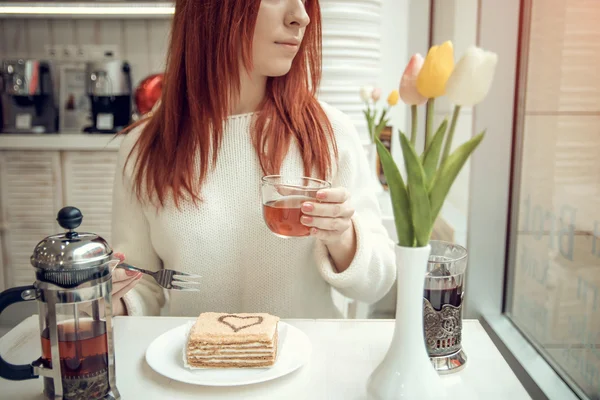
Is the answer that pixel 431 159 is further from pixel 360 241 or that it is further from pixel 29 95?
pixel 29 95

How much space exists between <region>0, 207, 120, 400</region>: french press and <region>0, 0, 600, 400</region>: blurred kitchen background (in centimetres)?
34

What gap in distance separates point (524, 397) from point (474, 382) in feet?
0.24

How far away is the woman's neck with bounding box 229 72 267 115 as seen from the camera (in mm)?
1331

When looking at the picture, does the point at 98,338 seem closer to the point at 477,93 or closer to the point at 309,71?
the point at 477,93

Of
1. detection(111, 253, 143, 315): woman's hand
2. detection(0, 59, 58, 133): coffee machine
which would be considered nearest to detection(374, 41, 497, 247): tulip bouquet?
detection(111, 253, 143, 315): woman's hand

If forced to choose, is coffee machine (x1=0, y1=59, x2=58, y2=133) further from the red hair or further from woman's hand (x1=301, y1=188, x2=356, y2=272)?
woman's hand (x1=301, y1=188, x2=356, y2=272)

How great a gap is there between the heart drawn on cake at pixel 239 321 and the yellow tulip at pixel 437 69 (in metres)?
0.47

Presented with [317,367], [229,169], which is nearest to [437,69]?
[317,367]

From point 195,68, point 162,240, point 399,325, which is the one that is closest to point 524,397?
point 399,325

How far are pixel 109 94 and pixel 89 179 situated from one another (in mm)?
490

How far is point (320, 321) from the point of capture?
1.08m

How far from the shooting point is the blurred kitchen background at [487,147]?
3.92 ft

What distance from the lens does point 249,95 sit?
4.43 feet

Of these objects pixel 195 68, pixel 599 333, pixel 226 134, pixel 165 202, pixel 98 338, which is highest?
pixel 195 68
